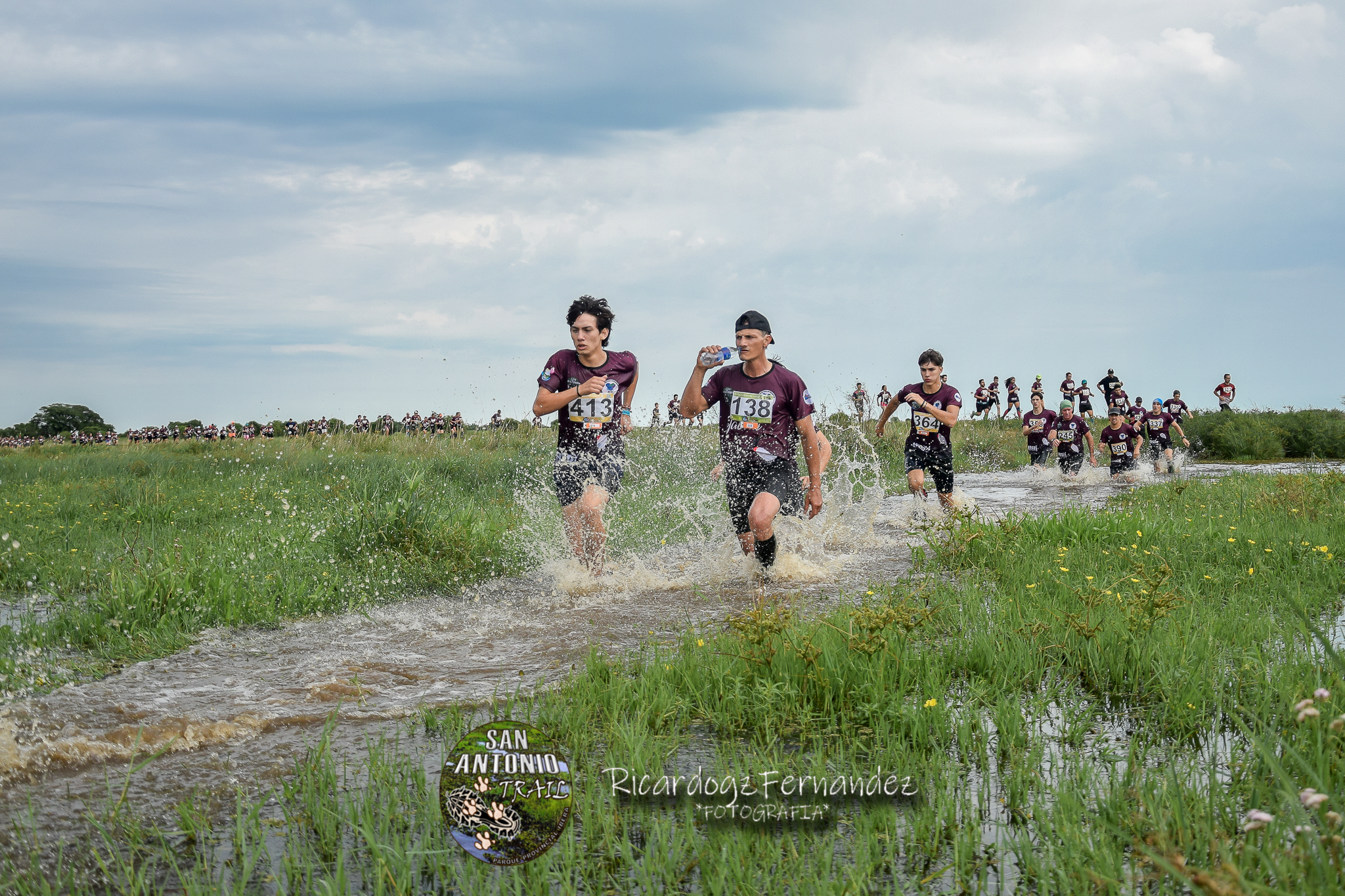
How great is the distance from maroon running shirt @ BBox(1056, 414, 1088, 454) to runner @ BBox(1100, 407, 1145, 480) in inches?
19.3

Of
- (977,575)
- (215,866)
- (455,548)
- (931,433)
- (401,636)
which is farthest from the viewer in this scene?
(931,433)

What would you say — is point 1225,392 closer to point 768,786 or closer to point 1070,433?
point 1070,433

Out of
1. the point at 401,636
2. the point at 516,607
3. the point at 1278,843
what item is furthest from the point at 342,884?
the point at 516,607

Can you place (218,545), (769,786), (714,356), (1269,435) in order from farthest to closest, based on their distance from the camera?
(1269,435) < (218,545) < (714,356) < (769,786)

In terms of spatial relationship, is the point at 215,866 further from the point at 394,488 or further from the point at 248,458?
the point at 248,458

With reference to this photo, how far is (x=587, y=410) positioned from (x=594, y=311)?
0.87 metres

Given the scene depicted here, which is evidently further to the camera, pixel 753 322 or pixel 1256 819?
pixel 753 322

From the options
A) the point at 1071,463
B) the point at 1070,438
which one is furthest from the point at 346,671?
the point at 1071,463

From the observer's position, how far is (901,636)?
4965 millimetres

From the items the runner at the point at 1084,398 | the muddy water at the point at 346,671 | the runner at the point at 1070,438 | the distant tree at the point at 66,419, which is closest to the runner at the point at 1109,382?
the runner at the point at 1084,398

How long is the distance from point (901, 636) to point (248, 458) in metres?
17.0

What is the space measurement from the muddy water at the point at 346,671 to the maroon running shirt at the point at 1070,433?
10.6 m

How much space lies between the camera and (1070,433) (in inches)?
754

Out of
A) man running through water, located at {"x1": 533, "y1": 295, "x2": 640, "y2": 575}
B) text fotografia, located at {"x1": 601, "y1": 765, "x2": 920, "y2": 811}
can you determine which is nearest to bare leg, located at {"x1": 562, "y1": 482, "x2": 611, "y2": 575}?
man running through water, located at {"x1": 533, "y1": 295, "x2": 640, "y2": 575}
